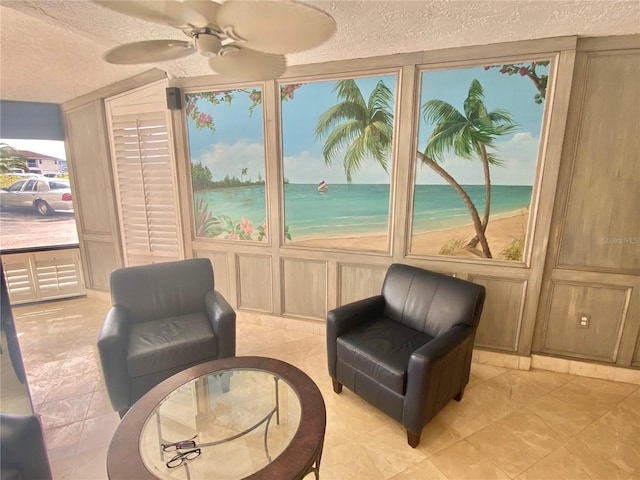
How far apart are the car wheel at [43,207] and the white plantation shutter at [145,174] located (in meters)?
1.08

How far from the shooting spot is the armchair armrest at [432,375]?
5.56 ft

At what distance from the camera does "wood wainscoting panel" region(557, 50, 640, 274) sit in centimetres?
205

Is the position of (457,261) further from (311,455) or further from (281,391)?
(311,455)

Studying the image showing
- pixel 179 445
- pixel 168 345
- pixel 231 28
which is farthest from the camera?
pixel 168 345

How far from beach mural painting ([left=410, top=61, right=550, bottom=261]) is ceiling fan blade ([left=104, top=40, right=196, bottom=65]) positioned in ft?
5.55

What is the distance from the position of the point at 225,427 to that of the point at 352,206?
1833mm

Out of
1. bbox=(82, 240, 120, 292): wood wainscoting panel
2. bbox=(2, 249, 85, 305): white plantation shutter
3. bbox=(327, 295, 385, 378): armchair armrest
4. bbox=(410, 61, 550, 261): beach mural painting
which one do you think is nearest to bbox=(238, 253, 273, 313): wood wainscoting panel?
bbox=(327, 295, 385, 378): armchair armrest

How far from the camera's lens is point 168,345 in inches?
79.5

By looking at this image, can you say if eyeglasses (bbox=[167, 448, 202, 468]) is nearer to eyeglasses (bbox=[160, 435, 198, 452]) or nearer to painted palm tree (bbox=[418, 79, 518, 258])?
eyeglasses (bbox=[160, 435, 198, 452])

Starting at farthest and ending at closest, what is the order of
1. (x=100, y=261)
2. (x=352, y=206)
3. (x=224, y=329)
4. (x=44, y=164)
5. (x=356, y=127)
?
1. (x=100, y=261)
2. (x=44, y=164)
3. (x=352, y=206)
4. (x=356, y=127)
5. (x=224, y=329)

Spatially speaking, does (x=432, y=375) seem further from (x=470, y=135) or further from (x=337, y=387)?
(x=470, y=135)

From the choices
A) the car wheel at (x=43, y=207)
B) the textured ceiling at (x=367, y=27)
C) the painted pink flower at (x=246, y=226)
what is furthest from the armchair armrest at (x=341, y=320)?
the car wheel at (x=43, y=207)

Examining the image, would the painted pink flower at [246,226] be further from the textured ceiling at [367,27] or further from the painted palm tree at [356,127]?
the textured ceiling at [367,27]

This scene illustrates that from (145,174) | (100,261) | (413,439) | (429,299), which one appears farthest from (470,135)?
(100,261)
